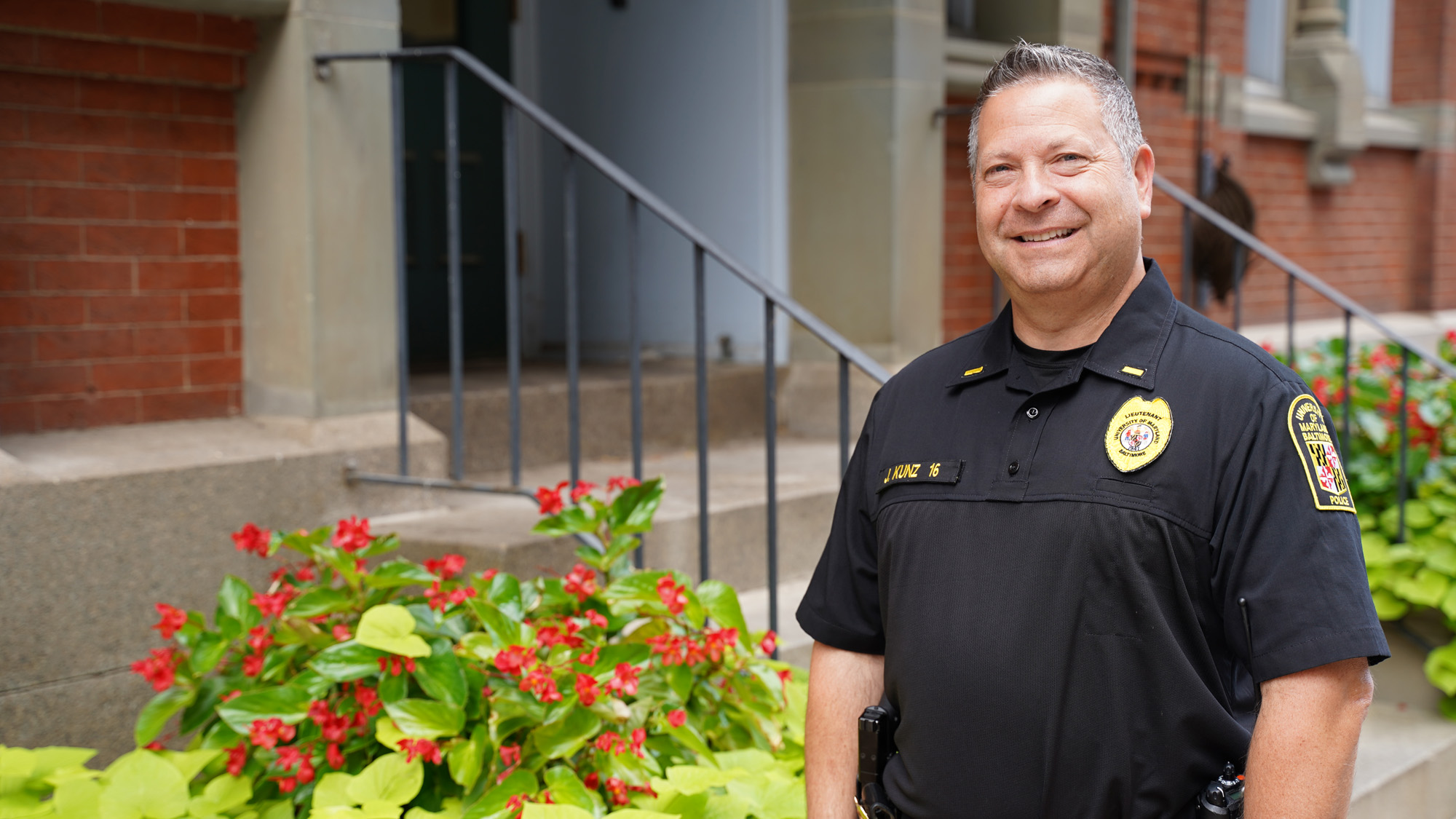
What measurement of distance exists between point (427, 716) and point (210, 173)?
6.34ft

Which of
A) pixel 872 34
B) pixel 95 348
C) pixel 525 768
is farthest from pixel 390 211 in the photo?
pixel 872 34

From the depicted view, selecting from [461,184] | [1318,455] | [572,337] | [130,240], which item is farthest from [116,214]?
[1318,455]

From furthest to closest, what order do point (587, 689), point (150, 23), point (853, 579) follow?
1. point (150, 23)
2. point (587, 689)
3. point (853, 579)

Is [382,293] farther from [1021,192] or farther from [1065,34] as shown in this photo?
[1065,34]

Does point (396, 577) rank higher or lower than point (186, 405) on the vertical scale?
lower

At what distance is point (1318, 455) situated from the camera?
1.37 meters

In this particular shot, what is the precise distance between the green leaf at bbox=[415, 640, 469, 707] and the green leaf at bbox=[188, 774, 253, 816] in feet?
1.22

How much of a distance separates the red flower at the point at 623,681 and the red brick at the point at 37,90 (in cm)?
211

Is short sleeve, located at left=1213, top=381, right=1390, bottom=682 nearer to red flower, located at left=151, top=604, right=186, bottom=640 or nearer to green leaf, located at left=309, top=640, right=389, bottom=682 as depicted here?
green leaf, located at left=309, top=640, right=389, bottom=682

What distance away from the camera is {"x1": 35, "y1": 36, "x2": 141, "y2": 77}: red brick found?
10.5 feet

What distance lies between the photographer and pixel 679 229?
3.07 meters

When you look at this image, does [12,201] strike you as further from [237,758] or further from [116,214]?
[237,758]

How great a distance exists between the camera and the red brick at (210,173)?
3486 millimetres

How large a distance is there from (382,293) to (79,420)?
2.66 ft
